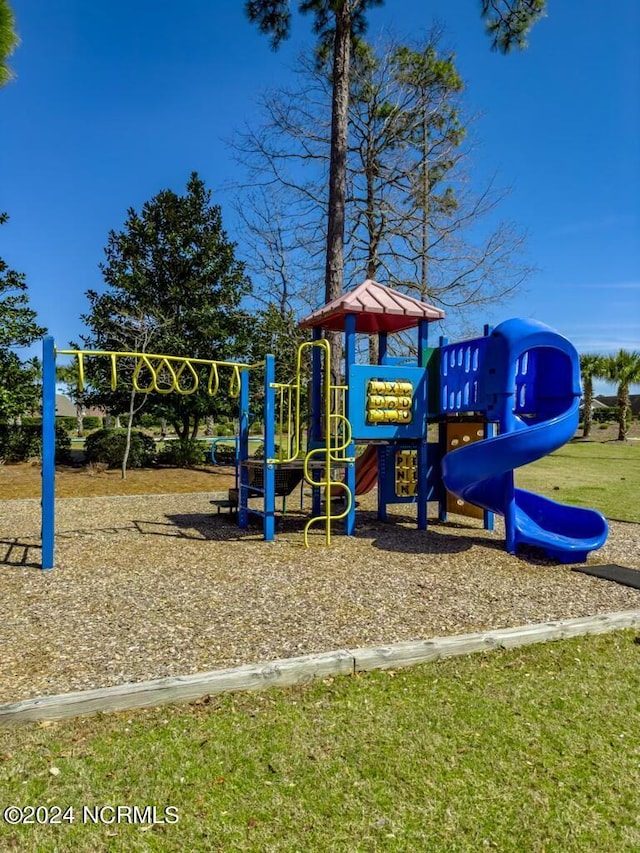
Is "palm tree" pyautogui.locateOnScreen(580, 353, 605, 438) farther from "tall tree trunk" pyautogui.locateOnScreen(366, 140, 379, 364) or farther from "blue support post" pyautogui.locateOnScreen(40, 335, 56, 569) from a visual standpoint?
"blue support post" pyautogui.locateOnScreen(40, 335, 56, 569)

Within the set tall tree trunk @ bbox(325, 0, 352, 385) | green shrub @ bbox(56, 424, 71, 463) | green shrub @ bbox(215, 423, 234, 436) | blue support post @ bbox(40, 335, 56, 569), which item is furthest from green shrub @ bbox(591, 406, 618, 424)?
blue support post @ bbox(40, 335, 56, 569)

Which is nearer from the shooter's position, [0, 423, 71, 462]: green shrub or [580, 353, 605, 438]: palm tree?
[0, 423, 71, 462]: green shrub

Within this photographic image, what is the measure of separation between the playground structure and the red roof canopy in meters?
0.02

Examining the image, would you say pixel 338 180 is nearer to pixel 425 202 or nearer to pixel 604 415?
pixel 425 202

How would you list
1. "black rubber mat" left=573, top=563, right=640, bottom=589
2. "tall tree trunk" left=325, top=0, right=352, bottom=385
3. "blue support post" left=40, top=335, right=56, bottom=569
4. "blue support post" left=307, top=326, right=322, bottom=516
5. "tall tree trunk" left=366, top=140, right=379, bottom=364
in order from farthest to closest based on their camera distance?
"tall tree trunk" left=366, top=140, right=379, bottom=364 < "tall tree trunk" left=325, top=0, right=352, bottom=385 < "blue support post" left=307, top=326, right=322, bottom=516 < "blue support post" left=40, top=335, right=56, bottom=569 < "black rubber mat" left=573, top=563, right=640, bottom=589

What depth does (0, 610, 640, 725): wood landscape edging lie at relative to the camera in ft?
10.0

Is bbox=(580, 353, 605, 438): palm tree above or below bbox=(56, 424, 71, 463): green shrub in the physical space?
above

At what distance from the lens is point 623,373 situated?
36.6 m

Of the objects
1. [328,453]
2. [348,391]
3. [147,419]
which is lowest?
[328,453]

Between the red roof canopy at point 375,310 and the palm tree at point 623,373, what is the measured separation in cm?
3165

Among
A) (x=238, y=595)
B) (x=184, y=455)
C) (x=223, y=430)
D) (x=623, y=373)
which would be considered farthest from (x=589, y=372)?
(x=238, y=595)

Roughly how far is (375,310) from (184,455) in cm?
1055

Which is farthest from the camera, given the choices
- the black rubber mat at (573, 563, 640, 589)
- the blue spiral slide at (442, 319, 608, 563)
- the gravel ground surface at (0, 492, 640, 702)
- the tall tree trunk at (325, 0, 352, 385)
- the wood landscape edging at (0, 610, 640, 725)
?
the tall tree trunk at (325, 0, 352, 385)

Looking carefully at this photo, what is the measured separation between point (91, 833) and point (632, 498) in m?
12.5
